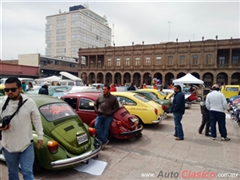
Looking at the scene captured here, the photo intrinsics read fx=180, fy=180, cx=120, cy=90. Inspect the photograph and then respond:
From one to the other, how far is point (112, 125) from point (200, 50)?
4224 centimetres

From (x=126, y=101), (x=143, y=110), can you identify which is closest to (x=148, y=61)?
(x=126, y=101)

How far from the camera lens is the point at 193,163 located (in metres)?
4.45

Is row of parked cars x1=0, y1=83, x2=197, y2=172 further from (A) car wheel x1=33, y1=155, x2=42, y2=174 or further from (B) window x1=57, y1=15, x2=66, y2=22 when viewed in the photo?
(B) window x1=57, y1=15, x2=66, y2=22

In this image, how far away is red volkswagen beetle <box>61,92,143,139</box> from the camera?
5496 mm

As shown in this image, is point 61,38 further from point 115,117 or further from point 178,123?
point 178,123

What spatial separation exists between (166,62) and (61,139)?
144 ft

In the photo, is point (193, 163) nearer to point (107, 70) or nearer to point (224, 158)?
point (224, 158)

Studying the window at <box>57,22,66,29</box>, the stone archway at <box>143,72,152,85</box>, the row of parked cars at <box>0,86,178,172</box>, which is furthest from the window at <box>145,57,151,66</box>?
the window at <box>57,22,66,29</box>

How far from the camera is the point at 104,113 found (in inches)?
198

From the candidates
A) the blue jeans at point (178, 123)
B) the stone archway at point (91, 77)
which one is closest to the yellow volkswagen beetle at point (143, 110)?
the blue jeans at point (178, 123)

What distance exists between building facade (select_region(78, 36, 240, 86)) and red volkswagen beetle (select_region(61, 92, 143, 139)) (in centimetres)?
4027

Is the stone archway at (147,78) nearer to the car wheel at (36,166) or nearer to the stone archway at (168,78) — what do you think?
the stone archway at (168,78)

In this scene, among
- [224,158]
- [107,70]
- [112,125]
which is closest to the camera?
[224,158]

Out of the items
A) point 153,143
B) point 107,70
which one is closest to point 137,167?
point 153,143
